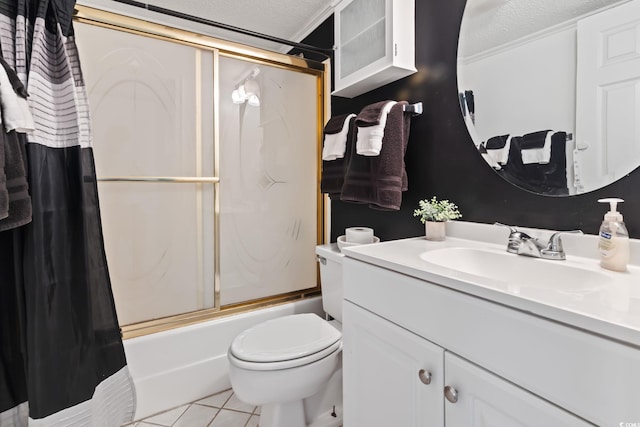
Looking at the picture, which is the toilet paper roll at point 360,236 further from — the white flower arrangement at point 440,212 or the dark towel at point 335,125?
the dark towel at point 335,125

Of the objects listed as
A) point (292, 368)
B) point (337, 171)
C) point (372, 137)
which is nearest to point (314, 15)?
point (337, 171)

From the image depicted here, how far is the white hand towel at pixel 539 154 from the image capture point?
3.16 ft

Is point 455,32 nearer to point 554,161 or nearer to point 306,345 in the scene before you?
point 554,161

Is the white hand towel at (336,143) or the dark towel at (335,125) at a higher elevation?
the dark towel at (335,125)

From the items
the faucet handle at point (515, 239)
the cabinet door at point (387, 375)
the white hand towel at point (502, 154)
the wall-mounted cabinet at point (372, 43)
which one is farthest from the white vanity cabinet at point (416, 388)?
the wall-mounted cabinet at point (372, 43)

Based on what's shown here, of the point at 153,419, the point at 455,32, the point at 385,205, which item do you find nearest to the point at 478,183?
the point at 385,205

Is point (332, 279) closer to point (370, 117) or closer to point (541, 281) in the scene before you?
A: point (370, 117)

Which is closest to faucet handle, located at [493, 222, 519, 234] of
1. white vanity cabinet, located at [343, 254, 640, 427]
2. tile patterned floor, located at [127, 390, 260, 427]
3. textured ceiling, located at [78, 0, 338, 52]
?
white vanity cabinet, located at [343, 254, 640, 427]

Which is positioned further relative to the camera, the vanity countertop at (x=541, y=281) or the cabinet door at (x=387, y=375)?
the cabinet door at (x=387, y=375)

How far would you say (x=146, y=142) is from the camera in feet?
5.12

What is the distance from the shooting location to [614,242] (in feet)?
2.42

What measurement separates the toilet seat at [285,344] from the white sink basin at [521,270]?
60 centimetres

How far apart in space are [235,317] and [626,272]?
65.2 inches

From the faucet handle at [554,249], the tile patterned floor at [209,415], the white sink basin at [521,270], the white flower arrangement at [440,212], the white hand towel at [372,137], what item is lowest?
the tile patterned floor at [209,415]
